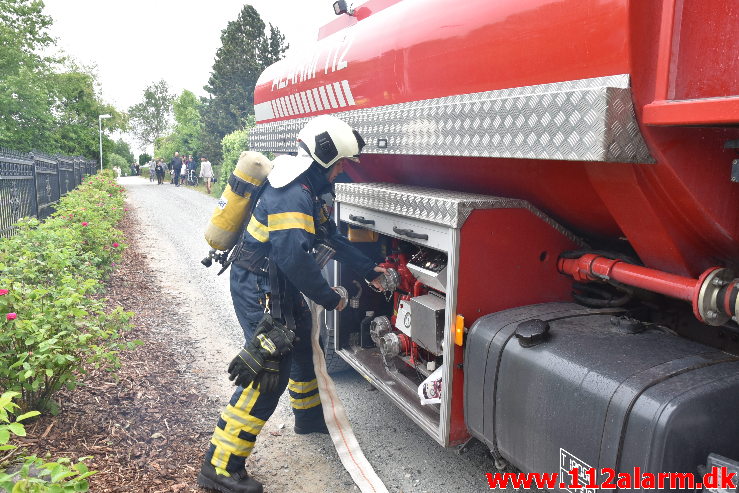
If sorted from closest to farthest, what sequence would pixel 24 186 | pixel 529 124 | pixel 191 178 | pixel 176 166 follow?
pixel 529 124 → pixel 24 186 → pixel 176 166 → pixel 191 178

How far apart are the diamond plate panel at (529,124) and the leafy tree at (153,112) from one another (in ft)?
311

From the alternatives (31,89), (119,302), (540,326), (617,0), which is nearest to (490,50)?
(617,0)

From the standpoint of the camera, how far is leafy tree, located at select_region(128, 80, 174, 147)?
9000 cm

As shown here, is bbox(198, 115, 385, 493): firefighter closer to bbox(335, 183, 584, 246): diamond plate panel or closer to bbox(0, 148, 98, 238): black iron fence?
bbox(335, 183, 584, 246): diamond plate panel

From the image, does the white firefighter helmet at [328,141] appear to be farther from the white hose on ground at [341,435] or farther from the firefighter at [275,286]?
the white hose on ground at [341,435]

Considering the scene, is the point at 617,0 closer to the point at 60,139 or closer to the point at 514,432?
the point at 514,432

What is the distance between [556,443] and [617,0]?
1592 millimetres

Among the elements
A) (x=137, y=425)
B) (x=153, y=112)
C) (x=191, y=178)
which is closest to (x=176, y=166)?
(x=191, y=178)

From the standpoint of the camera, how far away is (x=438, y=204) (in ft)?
9.14

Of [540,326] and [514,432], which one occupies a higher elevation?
[540,326]

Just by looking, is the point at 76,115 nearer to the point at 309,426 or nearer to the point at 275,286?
the point at 309,426

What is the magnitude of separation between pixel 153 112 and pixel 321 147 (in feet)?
317

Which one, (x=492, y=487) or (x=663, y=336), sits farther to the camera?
(x=492, y=487)

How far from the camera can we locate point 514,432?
236cm
